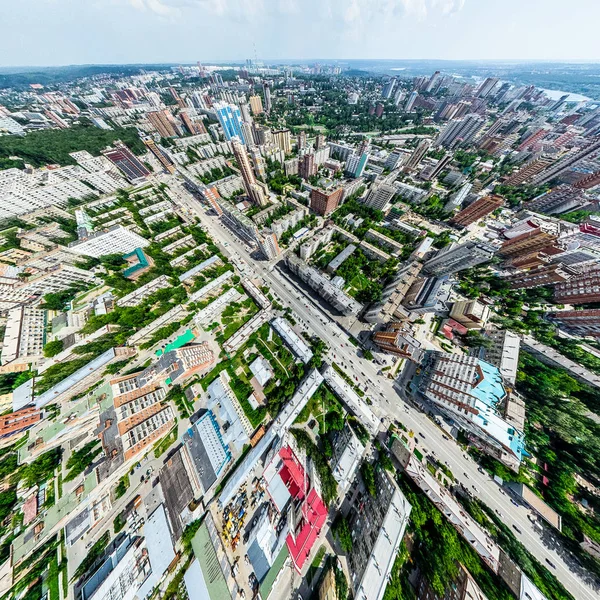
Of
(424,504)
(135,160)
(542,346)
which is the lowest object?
(424,504)

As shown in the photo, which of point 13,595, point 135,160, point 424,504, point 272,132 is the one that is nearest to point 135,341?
point 13,595

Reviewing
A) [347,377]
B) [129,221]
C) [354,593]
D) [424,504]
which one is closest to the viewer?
[354,593]

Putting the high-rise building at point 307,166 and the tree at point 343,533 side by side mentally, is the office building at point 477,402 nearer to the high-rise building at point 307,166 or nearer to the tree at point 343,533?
the tree at point 343,533

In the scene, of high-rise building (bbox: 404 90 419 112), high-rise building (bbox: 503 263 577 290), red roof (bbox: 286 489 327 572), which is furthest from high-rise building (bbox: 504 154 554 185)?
red roof (bbox: 286 489 327 572)

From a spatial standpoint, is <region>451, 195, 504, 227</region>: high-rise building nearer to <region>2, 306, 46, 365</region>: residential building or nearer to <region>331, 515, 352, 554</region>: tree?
<region>331, 515, 352, 554</region>: tree

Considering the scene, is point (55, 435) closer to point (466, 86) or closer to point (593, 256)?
point (593, 256)
